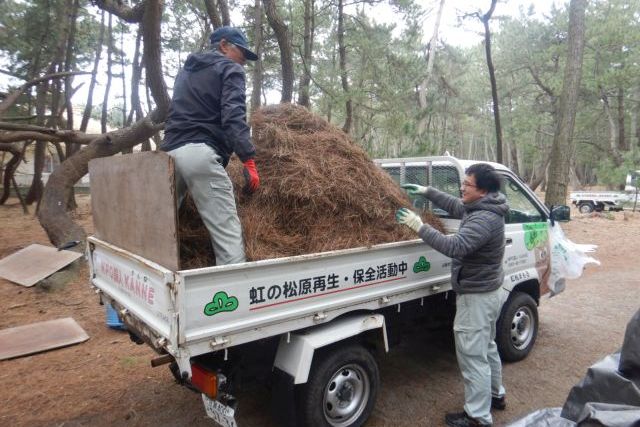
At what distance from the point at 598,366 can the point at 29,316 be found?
6177 millimetres

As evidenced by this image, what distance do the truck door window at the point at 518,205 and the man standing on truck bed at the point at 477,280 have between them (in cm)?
115

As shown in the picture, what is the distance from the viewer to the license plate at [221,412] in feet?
7.89

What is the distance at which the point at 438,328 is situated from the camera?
13.5 feet

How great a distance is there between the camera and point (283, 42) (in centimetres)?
809

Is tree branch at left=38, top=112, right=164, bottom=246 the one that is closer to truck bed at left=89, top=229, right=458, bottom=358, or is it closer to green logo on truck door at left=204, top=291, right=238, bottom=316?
truck bed at left=89, top=229, right=458, bottom=358

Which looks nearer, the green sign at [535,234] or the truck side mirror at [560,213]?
the green sign at [535,234]

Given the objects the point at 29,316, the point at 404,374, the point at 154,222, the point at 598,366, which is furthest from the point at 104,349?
the point at 598,366

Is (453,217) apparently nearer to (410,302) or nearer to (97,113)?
(410,302)

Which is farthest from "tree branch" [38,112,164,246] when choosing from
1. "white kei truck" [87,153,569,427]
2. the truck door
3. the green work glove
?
the truck door

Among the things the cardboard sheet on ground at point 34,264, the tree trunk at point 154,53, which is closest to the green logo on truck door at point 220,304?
the cardboard sheet on ground at point 34,264

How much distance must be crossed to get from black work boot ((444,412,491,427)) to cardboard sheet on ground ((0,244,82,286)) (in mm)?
6084

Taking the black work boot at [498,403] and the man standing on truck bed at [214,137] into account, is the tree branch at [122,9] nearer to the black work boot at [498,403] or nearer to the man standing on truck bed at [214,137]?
the man standing on truck bed at [214,137]

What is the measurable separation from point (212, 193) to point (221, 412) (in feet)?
4.35

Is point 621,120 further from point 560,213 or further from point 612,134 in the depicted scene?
point 560,213
